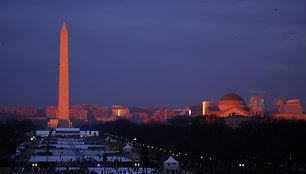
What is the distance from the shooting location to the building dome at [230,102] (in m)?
95.1

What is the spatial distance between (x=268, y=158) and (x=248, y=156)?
17.6 feet

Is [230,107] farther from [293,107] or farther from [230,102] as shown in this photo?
[293,107]

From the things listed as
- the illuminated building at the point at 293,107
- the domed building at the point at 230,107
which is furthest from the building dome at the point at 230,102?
the illuminated building at the point at 293,107

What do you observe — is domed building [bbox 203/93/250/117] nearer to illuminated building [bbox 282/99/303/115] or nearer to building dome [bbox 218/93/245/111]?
building dome [bbox 218/93/245/111]

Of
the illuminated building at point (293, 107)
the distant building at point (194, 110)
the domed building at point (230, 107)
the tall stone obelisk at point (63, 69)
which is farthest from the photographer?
the distant building at point (194, 110)

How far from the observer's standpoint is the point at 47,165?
4184 centimetres

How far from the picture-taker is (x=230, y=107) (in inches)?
3642

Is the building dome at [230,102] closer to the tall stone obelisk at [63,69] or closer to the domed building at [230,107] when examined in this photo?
the domed building at [230,107]

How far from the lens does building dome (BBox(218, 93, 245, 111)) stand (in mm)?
95062

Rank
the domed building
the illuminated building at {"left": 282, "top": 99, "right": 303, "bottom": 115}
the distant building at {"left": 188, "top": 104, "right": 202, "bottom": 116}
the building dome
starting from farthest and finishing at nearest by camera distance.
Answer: the distant building at {"left": 188, "top": 104, "right": 202, "bottom": 116}, the illuminated building at {"left": 282, "top": 99, "right": 303, "bottom": 115}, the building dome, the domed building

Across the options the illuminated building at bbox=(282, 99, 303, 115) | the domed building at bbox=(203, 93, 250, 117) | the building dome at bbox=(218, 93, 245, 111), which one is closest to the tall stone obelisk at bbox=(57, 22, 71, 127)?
the domed building at bbox=(203, 93, 250, 117)

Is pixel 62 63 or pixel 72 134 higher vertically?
pixel 62 63

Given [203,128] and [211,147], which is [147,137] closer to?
[203,128]

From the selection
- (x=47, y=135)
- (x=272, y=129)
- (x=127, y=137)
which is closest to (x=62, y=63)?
(x=47, y=135)
